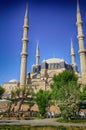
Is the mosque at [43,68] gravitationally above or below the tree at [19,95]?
above

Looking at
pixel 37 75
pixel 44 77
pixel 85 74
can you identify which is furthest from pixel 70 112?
pixel 37 75

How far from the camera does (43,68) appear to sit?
57375mm

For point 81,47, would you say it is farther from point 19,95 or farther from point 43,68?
point 19,95

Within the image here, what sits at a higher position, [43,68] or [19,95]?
[43,68]

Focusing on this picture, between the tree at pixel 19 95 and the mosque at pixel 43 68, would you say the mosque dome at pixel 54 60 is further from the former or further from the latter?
the tree at pixel 19 95

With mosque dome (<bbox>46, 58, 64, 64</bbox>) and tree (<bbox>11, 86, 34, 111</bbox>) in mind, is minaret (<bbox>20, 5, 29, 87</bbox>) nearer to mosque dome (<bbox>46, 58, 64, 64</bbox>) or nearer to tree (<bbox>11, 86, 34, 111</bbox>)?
tree (<bbox>11, 86, 34, 111</bbox>)

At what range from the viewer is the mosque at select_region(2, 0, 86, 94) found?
42312 millimetres

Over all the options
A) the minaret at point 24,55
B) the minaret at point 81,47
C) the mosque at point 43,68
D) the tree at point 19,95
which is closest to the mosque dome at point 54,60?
the mosque at point 43,68

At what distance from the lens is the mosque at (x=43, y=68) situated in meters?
42.3

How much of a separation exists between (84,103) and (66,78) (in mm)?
8180

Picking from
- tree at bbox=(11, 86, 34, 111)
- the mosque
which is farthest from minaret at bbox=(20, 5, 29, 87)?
tree at bbox=(11, 86, 34, 111)

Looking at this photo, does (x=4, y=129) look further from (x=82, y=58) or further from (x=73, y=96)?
(x=82, y=58)

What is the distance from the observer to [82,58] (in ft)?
139

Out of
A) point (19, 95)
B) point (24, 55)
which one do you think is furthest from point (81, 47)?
point (19, 95)
